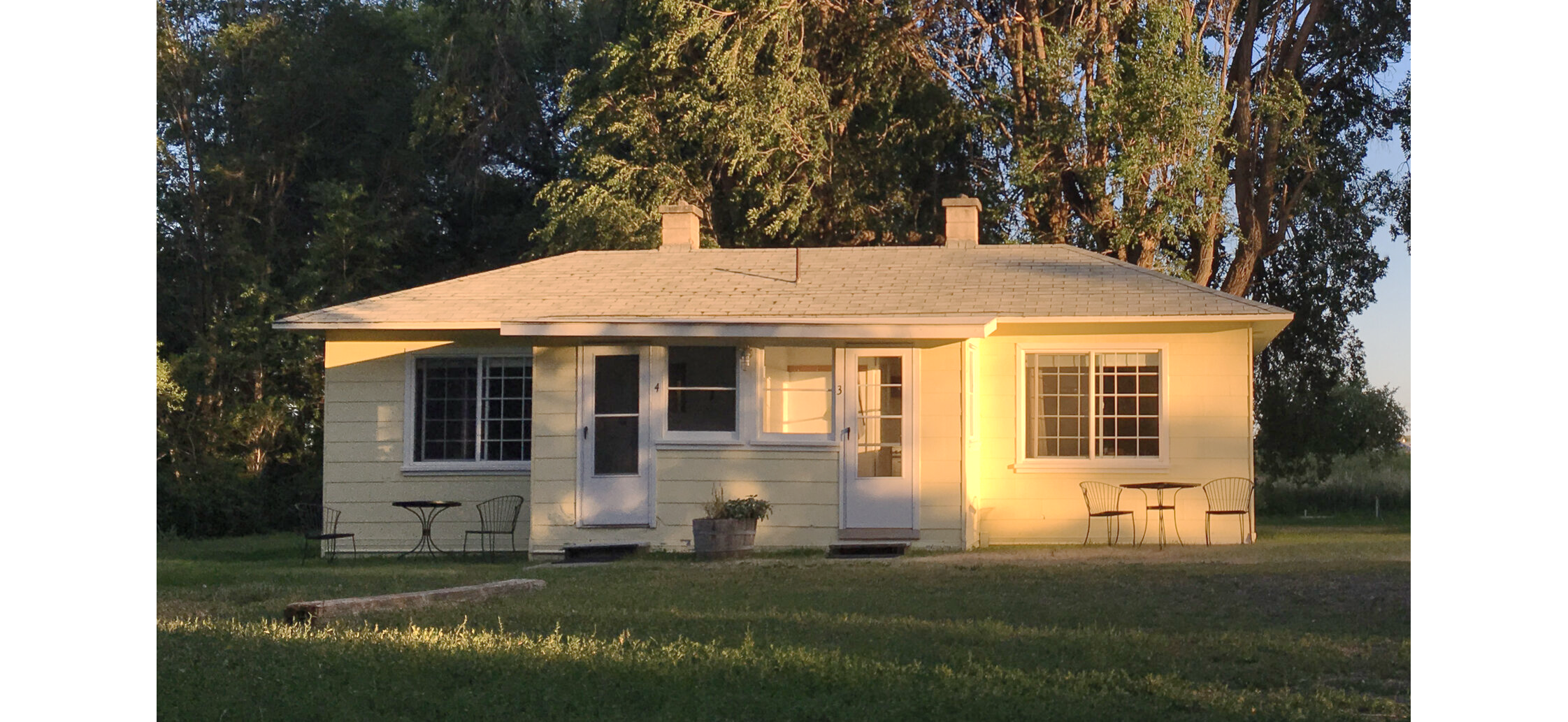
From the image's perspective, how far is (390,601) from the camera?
9414mm

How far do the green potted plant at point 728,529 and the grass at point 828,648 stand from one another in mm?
2101

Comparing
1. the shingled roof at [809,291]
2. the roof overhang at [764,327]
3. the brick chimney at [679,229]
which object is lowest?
the roof overhang at [764,327]

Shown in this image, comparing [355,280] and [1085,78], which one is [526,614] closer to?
[1085,78]

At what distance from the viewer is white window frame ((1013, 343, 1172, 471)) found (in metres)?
16.1

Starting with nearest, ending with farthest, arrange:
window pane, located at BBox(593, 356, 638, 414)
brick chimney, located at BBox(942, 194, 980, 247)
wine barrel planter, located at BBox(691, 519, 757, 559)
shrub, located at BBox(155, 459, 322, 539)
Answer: wine barrel planter, located at BBox(691, 519, 757, 559) → window pane, located at BBox(593, 356, 638, 414) → brick chimney, located at BBox(942, 194, 980, 247) → shrub, located at BBox(155, 459, 322, 539)

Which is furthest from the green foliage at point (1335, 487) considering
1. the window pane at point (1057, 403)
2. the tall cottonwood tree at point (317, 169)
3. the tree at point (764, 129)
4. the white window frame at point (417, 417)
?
the tall cottonwood tree at point (317, 169)

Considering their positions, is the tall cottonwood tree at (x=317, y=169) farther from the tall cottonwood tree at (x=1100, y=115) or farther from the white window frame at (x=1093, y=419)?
the white window frame at (x=1093, y=419)

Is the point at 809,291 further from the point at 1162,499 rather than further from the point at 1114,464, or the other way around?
the point at 1162,499

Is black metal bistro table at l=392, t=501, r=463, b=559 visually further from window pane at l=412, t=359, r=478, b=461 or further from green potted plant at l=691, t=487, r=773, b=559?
green potted plant at l=691, t=487, r=773, b=559

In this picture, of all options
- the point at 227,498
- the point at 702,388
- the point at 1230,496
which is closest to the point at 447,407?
the point at 702,388

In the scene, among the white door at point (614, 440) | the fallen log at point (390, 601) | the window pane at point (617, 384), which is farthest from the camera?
the window pane at point (617, 384)

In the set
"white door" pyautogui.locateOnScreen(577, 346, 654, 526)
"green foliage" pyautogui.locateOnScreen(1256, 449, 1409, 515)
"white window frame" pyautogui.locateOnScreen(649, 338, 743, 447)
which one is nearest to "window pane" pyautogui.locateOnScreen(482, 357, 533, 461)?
"white door" pyautogui.locateOnScreen(577, 346, 654, 526)

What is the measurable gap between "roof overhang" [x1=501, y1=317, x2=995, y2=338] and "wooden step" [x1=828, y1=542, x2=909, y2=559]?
7.48ft

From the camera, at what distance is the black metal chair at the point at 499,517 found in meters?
16.8
